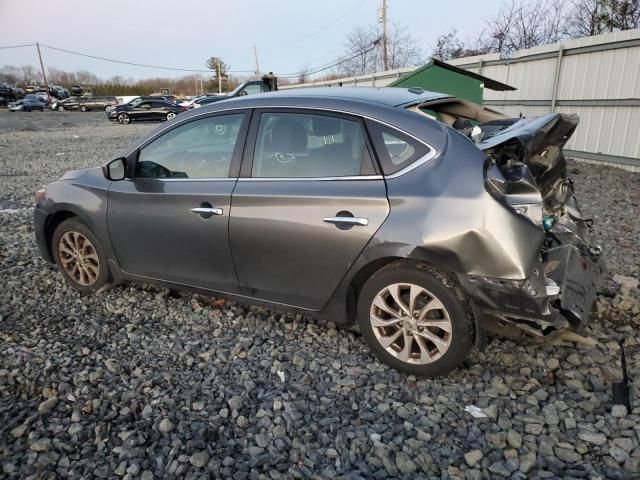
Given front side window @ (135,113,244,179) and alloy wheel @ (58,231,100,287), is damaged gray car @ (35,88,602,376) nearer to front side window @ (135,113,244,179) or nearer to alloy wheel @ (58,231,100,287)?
front side window @ (135,113,244,179)

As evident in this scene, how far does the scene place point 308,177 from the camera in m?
3.01

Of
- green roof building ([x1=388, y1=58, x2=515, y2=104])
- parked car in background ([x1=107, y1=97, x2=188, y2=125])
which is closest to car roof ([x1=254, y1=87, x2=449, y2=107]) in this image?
green roof building ([x1=388, y1=58, x2=515, y2=104])

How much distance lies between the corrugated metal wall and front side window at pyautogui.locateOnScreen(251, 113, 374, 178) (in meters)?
7.25

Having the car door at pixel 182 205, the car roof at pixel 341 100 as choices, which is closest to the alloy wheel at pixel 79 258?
the car door at pixel 182 205

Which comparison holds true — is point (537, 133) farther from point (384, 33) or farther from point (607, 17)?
point (384, 33)

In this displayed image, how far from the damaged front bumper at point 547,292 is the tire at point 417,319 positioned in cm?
14

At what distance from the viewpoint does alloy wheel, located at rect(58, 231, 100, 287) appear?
4098mm

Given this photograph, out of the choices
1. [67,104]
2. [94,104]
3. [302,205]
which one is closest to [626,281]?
[302,205]

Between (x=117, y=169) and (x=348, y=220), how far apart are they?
209cm

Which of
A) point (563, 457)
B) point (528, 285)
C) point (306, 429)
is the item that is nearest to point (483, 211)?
point (528, 285)

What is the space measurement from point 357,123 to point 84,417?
2311 mm

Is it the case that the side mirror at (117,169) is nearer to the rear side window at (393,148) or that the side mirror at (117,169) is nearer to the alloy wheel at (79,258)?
the alloy wheel at (79,258)

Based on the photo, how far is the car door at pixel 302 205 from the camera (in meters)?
2.81

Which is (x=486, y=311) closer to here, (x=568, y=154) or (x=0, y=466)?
(x=0, y=466)
